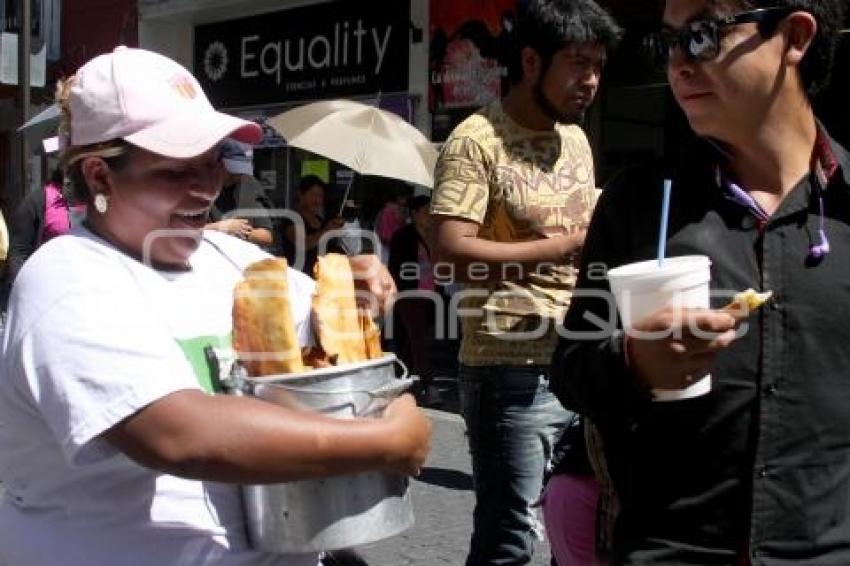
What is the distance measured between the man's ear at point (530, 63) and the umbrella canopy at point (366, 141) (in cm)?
426

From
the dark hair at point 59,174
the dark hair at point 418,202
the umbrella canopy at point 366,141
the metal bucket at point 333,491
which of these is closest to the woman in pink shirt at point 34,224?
the dark hair at point 59,174

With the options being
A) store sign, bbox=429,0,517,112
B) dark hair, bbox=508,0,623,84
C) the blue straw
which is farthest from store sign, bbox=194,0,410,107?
the blue straw

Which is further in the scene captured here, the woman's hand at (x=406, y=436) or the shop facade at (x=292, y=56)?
the shop facade at (x=292, y=56)

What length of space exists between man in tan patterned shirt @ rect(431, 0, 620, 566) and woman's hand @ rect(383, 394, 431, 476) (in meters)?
1.46

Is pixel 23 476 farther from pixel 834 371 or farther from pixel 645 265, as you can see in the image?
pixel 834 371

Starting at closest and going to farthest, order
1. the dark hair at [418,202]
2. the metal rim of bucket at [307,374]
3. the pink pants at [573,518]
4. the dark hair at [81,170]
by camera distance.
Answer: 1. the metal rim of bucket at [307,374]
2. the dark hair at [81,170]
3. the pink pants at [573,518]
4. the dark hair at [418,202]

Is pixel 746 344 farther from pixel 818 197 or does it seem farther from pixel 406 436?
pixel 406 436

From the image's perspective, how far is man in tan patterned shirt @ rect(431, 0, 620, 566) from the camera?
3.37 m

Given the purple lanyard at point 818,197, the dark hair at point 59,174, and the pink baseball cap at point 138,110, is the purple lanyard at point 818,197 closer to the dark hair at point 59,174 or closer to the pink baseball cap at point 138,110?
the pink baseball cap at point 138,110

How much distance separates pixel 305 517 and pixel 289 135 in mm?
7119

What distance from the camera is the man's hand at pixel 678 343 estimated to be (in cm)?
169

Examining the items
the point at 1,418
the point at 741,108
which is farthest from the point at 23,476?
the point at 741,108

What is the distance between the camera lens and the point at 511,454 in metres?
3.36

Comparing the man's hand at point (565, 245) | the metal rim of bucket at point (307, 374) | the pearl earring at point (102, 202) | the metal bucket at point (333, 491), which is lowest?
the metal bucket at point (333, 491)
